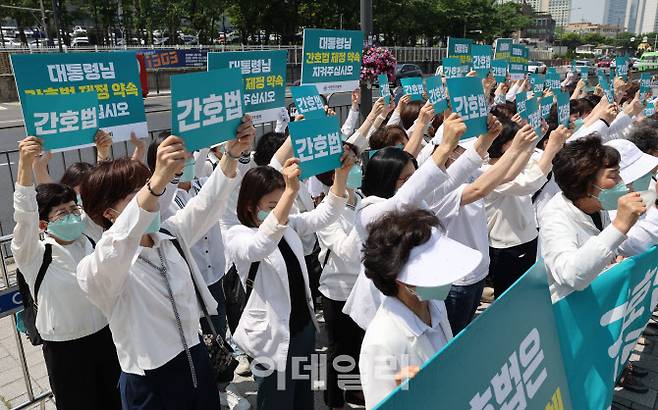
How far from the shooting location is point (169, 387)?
85.0 inches

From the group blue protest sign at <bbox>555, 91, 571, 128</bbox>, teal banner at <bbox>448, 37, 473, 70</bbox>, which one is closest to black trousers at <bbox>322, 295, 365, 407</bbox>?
blue protest sign at <bbox>555, 91, 571, 128</bbox>

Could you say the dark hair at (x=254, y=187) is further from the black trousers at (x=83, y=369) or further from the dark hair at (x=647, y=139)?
the dark hair at (x=647, y=139)

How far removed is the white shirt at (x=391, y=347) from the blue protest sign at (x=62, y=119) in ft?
6.97

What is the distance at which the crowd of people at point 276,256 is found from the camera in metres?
1.81

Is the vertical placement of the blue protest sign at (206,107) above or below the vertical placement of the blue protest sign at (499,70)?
above

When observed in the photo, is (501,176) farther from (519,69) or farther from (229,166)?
(519,69)

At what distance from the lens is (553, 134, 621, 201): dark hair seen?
2.63 meters

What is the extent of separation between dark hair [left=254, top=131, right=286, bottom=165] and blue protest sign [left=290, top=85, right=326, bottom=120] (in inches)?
10.2

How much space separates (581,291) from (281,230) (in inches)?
57.2

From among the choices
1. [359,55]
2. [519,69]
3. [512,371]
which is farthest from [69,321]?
[519,69]

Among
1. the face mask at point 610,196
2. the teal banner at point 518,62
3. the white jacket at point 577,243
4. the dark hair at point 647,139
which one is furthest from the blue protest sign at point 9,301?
the teal banner at point 518,62

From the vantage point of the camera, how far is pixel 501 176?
283 cm

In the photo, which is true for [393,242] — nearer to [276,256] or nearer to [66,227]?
[276,256]

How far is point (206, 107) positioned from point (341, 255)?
116 cm
